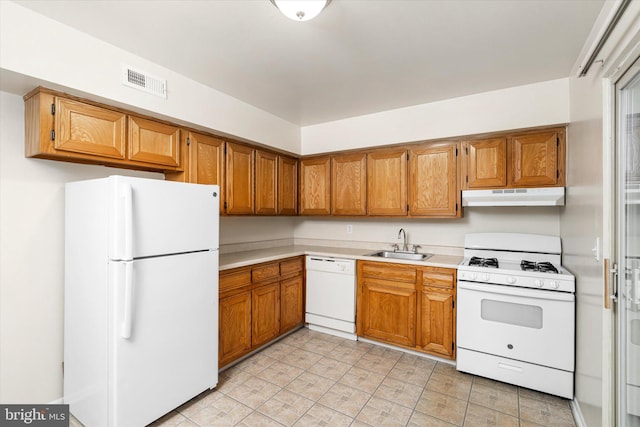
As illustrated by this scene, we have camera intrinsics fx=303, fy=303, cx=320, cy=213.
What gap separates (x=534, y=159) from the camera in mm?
2625

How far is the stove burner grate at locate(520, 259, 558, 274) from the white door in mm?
904

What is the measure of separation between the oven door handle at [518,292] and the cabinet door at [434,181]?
709 mm

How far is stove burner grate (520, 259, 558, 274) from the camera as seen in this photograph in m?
2.40

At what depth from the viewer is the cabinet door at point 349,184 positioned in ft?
11.4

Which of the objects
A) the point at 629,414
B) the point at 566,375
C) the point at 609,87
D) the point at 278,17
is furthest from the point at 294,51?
the point at 566,375

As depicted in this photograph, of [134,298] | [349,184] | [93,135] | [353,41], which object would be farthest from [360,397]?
[93,135]

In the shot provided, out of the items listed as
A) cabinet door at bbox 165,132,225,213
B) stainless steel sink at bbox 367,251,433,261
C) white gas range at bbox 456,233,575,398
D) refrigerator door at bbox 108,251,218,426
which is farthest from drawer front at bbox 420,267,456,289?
cabinet door at bbox 165,132,225,213

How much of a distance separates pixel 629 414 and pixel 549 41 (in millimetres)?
2161

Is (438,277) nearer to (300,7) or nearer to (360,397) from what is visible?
(360,397)

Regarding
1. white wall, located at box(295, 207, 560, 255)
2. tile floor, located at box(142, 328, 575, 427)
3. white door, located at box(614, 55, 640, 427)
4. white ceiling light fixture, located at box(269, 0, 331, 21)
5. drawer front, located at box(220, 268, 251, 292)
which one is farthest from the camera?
white wall, located at box(295, 207, 560, 255)

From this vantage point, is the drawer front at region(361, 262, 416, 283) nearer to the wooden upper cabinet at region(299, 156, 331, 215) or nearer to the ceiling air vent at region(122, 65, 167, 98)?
the wooden upper cabinet at region(299, 156, 331, 215)

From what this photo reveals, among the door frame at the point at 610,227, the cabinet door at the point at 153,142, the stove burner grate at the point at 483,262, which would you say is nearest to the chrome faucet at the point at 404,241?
the stove burner grate at the point at 483,262

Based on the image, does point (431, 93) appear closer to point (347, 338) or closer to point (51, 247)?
point (347, 338)

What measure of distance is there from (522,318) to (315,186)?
2.48 metres
